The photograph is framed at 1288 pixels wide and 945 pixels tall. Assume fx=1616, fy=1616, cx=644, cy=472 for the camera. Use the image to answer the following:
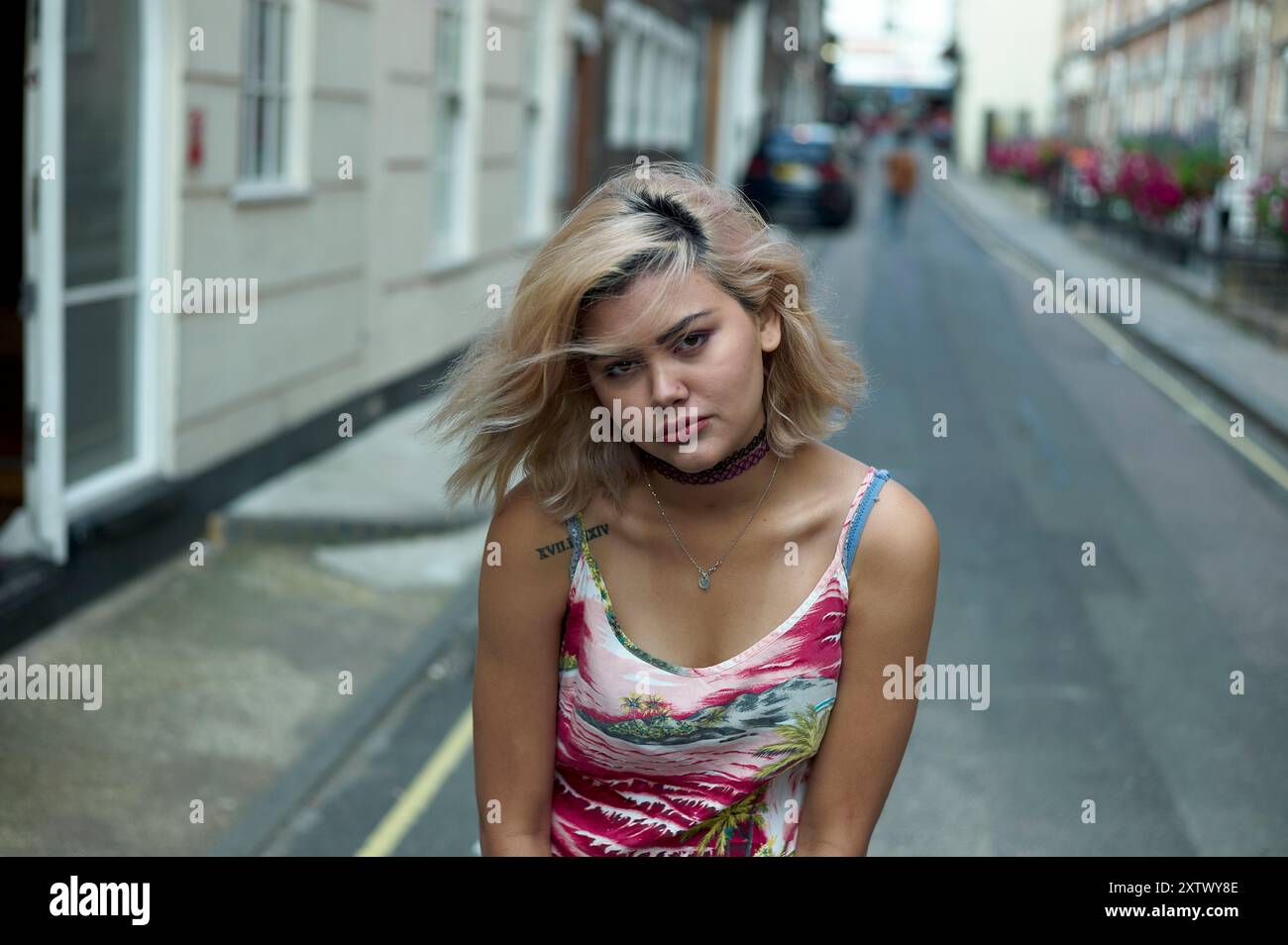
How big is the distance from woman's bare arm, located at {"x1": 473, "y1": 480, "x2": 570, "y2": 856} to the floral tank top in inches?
1.2

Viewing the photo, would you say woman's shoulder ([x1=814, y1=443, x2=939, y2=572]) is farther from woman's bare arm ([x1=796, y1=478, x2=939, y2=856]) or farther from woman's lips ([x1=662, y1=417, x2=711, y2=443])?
woman's lips ([x1=662, y1=417, x2=711, y2=443])

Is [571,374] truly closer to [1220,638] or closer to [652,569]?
[652,569]

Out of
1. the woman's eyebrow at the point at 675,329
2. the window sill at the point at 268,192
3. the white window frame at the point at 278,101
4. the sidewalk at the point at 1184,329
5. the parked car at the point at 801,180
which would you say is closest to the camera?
the woman's eyebrow at the point at 675,329

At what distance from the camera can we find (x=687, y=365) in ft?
6.68

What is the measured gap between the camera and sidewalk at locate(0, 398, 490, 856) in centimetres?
505

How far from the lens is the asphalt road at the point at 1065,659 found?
519cm

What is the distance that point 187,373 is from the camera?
8.25m

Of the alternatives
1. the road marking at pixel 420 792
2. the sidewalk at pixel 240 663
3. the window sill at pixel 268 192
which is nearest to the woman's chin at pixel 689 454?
the sidewalk at pixel 240 663

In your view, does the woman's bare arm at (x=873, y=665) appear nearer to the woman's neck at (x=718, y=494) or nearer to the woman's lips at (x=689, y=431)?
the woman's neck at (x=718, y=494)

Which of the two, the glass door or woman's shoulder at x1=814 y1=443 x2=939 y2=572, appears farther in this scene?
the glass door

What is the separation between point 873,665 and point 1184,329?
56.3ft

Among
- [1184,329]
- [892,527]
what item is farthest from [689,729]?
[1184,329]

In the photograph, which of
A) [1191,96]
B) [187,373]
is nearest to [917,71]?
[1191,96]

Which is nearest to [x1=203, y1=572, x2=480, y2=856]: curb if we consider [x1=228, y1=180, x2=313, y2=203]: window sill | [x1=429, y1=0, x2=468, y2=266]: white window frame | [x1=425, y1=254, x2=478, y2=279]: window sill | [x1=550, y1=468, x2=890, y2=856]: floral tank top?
[x1=228, y1=180, x2=313, y2=203]: window sill
